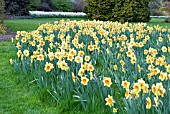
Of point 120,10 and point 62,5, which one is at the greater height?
point 120,10

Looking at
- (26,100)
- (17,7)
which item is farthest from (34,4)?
(26,100)

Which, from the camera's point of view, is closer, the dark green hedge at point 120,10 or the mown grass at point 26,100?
the mown grass at point 26,100

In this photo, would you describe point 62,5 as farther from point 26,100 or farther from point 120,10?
point 26,100

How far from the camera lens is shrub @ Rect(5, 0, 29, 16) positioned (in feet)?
72.8

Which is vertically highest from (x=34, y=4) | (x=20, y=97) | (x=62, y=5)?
(x=20, y=97)

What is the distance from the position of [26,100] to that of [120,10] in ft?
46.9

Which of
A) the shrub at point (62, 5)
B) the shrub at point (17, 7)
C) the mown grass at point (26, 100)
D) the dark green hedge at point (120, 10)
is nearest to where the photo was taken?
the mown grass at point (26, 100)

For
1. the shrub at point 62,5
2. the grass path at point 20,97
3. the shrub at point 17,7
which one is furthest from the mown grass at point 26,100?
the shrub at point 62,5

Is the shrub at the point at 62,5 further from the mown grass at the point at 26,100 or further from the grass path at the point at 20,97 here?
the mown grass at the point at 26,100

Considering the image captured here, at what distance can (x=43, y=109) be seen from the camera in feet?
11.5

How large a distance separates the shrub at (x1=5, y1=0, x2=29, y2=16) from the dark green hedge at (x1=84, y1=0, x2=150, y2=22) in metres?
5.58

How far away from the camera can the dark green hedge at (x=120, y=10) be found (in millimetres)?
17297

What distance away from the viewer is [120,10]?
694 inches

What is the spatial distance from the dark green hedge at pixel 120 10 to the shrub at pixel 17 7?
5.58 m
